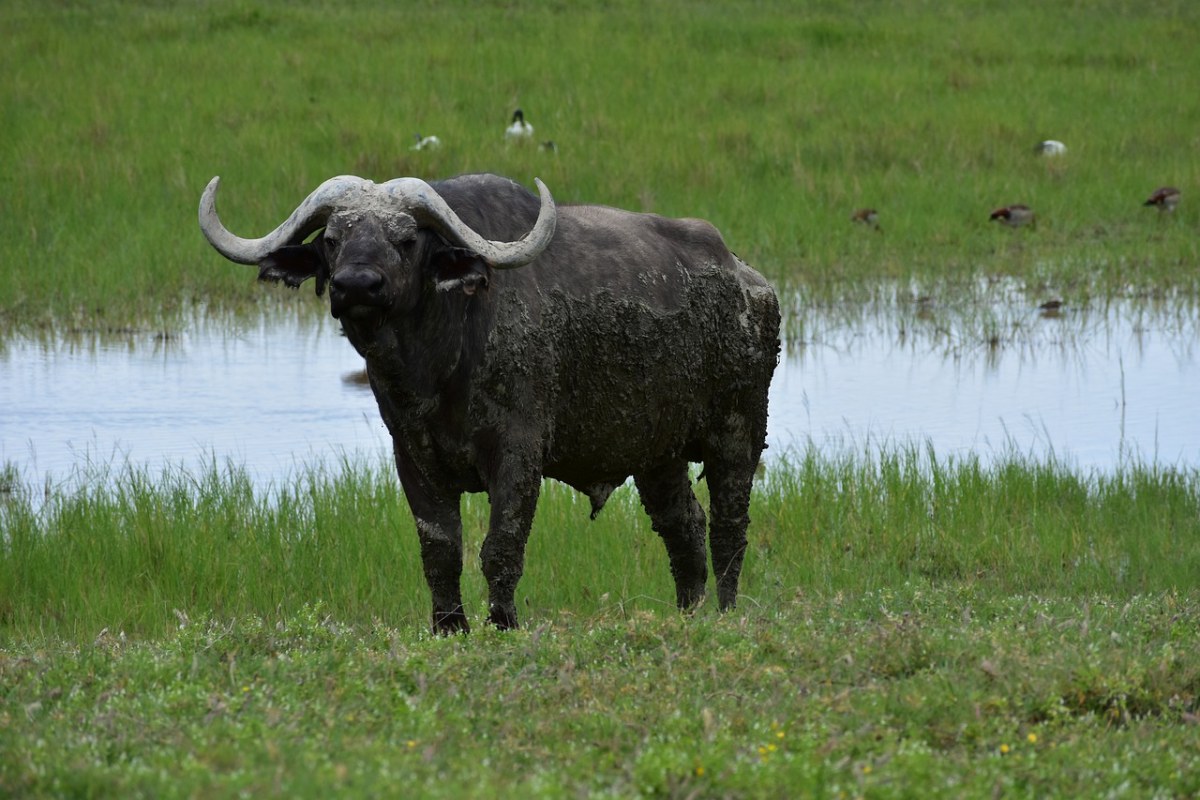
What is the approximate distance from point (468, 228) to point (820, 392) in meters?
6.24

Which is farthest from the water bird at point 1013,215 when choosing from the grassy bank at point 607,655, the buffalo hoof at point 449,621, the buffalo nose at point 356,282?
the buffalo nose at point 356,282

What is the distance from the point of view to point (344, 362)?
1234 cm

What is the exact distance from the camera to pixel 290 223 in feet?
18.1

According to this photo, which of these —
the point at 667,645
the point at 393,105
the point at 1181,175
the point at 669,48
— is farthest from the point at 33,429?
the point at 669,48

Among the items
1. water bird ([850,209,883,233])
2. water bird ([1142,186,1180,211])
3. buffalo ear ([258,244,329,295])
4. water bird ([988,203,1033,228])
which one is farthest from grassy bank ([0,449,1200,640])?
water bird ([1142,186,1180,211])

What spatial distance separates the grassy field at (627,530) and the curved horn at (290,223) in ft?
3.97

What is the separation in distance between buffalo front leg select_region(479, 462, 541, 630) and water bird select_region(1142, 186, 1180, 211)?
445 inches

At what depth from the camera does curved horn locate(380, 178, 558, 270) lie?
5.41m

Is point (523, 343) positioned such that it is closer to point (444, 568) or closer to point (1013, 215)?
point (444, 568)

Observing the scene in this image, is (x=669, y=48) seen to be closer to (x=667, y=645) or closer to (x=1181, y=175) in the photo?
(x=1181, y=175)

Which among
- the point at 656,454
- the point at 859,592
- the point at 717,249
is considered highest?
the point at 717,249

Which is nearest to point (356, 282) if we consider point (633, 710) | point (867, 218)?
point (633, 710)

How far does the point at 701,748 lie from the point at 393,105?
15.3 m

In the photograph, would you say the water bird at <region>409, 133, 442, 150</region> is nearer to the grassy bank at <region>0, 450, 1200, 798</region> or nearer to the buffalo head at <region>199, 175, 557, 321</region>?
the grassy bank at <region>0, 450, 1200, 798</region>
